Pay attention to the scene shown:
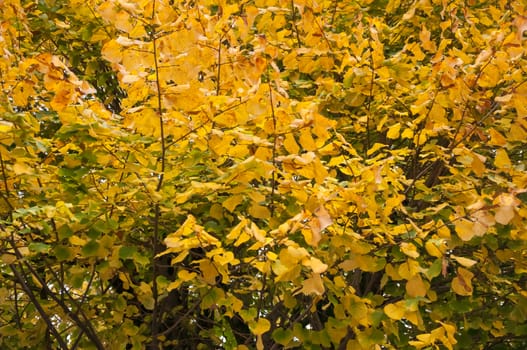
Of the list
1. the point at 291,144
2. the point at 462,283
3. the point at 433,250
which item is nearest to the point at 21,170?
the point at 291,144

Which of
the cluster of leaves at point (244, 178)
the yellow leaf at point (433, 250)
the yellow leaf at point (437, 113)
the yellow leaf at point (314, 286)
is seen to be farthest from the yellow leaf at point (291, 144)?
the yellow leaf at point (437, 113)

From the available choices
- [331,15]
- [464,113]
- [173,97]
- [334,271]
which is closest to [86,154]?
[173,97]

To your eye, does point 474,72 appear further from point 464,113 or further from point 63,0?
point 63,0

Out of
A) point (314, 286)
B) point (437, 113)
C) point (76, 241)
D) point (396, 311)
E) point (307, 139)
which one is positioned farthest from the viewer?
point (437, 113)

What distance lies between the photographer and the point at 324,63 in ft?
12.7

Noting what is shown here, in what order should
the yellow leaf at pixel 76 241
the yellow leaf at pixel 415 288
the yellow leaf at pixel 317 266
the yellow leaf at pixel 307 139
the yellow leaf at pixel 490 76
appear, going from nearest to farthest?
the yellow leaf at pixel 317 266, the yellow leaf at pixel 307 139, the yellow leaf at pixel 415 288, the yellow leaf at pixel 76 241, the yellow leaf at pixel 490 76

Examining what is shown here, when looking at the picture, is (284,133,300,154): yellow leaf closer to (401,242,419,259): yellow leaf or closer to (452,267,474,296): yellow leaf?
(401,242,419,259): yellow leaf

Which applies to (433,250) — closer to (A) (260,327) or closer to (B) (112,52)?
(A) (260,327)

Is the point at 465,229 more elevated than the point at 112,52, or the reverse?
the point at 112,52

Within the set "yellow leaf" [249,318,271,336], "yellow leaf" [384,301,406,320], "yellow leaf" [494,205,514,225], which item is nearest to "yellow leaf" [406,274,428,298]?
"yellow leaf" [384,301,406,320]

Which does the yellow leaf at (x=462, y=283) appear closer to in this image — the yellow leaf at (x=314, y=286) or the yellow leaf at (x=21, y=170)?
the yellow leaf at (x=314, y=286)

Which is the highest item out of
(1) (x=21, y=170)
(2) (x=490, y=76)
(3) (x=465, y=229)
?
(1) (x=21, y=170)

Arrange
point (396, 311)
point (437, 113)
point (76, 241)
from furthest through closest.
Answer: point (437, 113), point (76, 241), point (396, 311)

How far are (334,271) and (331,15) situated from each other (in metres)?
2.67
